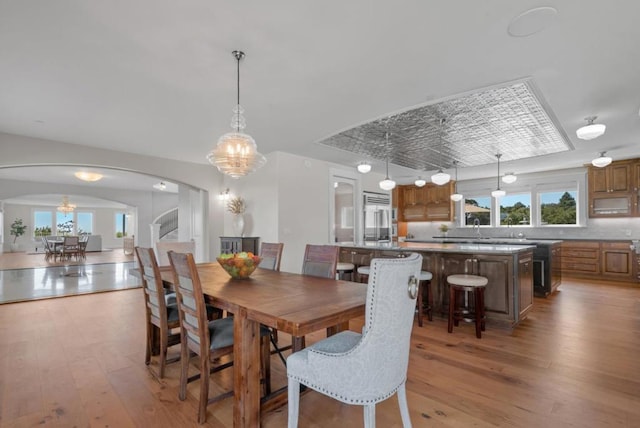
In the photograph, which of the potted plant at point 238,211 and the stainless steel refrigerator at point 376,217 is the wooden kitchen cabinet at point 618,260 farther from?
the potted plant at point 238,211

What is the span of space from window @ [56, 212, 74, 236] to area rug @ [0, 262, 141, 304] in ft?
27.0

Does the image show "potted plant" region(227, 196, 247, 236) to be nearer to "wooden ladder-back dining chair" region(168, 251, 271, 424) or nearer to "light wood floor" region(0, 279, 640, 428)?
"light wood floor" region(0, 279, 640, 428)

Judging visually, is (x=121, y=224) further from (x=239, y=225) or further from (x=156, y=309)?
(x=156, y=309)

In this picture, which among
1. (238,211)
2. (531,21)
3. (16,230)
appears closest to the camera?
A: (531,21)

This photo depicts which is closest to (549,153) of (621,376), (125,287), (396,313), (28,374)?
(621,376)

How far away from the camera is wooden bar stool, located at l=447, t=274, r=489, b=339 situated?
3240mm

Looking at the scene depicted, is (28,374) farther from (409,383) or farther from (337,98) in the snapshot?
(337,98)

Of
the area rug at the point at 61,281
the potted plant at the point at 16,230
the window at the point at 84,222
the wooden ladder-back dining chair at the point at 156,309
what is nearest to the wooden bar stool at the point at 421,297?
the wooden ladder-back dining chair at the point at 156,309

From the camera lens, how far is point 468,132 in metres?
4.37

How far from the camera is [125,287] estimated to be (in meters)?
5.94

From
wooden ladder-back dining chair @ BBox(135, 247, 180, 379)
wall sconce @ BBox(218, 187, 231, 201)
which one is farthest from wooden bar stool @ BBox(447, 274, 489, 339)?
wall sconce @ BBox(218, 187, 231, 201)

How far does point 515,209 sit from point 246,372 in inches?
330

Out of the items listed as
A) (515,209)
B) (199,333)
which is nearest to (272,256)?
(199,333)

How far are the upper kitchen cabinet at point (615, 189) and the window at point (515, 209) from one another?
1.25 meters
